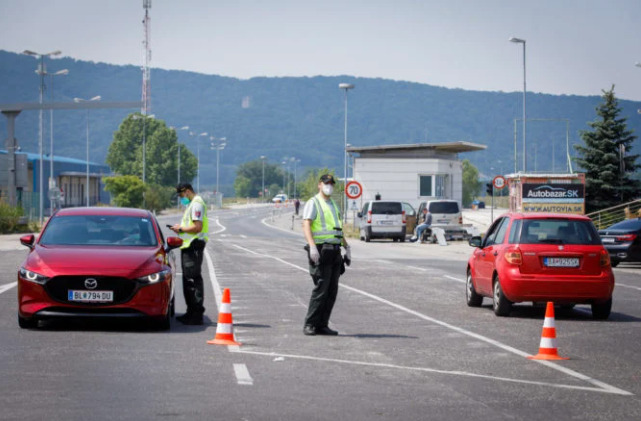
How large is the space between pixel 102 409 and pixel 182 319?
6646mm

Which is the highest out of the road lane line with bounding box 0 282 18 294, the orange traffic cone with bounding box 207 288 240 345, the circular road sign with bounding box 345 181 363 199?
the circular road sign with bounding box 345 181 363 199

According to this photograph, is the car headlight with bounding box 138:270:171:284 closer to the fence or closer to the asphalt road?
the asphalt road

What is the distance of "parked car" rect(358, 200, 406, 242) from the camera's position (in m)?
50.1

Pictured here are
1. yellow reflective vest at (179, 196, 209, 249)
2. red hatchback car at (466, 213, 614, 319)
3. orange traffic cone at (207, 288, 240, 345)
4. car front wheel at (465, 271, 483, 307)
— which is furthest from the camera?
car front wheel at (465, 271, 483, 307)

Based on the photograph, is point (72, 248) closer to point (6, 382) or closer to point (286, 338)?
point (286, 338)

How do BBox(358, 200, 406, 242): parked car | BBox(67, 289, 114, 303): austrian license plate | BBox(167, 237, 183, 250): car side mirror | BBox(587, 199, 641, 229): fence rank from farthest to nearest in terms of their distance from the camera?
BBox(587, 199, 641, 229): fence → BBox(358, 200, 406, 242): parked car → BBox(167, 237, 183, 250): car side mirror → BBox(67, 289, 114, 303): austrian license plate

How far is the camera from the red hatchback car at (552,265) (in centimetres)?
1603

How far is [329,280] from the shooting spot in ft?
43.3

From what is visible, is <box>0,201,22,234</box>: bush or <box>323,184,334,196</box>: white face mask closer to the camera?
<box>323,184,334,196</box>: white face mask

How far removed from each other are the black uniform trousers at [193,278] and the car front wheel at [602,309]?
5.94 m

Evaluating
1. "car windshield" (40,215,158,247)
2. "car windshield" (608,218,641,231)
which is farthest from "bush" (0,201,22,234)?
"car windshield" (40,215,158,247)

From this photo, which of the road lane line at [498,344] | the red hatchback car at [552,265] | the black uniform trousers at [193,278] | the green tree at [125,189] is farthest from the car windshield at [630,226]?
the green tree at [125,189]

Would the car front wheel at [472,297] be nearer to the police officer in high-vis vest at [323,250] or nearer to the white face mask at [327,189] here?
the police officer in high-vis vest at [323,250]

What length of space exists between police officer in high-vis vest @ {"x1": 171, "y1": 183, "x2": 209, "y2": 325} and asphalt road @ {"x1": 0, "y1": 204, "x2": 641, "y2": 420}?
286 millimetres
